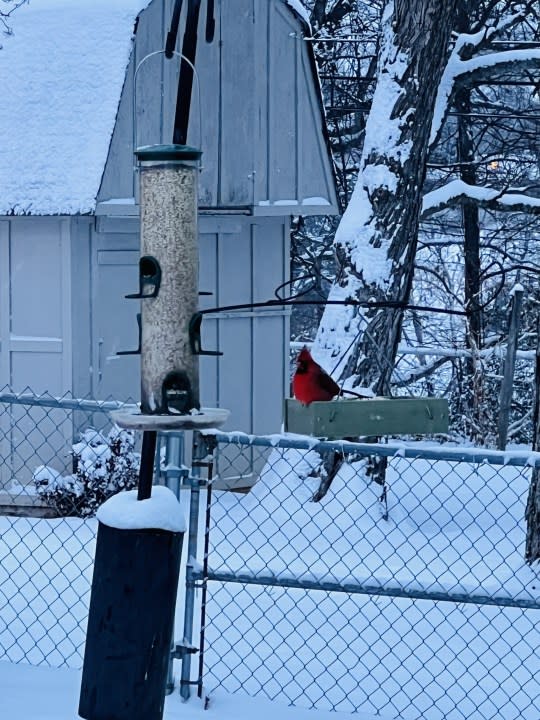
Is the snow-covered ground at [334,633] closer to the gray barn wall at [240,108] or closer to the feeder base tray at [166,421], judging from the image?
the feeder base tray at [166,421]

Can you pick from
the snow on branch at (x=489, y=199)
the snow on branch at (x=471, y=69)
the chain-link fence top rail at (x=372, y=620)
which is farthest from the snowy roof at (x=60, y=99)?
the snow on branch at (x=489, y=199)

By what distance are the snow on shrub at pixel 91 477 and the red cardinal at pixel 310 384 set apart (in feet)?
16.2

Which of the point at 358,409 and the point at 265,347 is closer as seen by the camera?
the point at 358,409

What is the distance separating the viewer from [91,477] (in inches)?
381

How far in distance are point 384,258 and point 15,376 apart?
3079 mm

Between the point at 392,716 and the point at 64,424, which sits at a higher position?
the point at 64,424

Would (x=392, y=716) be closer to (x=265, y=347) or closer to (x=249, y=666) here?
(x=249, y=666)

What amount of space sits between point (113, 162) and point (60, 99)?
0.70m

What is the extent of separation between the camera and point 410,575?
8164mm

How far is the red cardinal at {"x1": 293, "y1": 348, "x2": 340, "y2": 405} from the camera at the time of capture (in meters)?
4.83

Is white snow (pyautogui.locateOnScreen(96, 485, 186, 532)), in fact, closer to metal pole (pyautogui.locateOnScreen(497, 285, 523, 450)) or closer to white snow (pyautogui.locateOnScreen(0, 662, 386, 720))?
white snow (pyautogui.locateOnScreen(0, 662, 386, 720))

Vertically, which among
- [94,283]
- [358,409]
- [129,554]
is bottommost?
[129,554]

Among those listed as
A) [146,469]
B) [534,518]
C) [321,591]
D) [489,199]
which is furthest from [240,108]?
[146,469]

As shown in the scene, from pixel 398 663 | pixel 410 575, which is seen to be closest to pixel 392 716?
pixel 398 663
